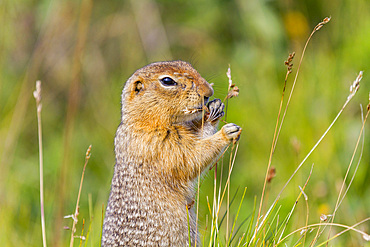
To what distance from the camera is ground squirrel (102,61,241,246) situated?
11.1ft

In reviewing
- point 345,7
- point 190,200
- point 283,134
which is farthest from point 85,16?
point 345,7

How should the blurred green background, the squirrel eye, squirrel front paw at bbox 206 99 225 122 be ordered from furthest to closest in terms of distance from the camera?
the blurred green background
the squirrel eye
squirrel front paw at bbox 206 99 225 122

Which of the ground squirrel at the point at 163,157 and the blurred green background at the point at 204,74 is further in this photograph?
the blurred green background at the point at 204,74

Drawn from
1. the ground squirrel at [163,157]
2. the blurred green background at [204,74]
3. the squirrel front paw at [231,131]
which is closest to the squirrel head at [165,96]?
the ground squirrel at [163,157]

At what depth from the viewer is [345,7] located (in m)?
6.09

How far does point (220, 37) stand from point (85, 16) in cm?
460

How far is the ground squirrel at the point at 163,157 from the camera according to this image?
338 cm

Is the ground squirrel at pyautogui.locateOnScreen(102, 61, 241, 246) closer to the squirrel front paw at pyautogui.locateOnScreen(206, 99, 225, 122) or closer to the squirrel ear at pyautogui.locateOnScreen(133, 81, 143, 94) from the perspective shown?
the squirrel front paw at pyautogui.locateOnScreen(206, 99, 225, 122)

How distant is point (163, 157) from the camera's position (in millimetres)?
3512

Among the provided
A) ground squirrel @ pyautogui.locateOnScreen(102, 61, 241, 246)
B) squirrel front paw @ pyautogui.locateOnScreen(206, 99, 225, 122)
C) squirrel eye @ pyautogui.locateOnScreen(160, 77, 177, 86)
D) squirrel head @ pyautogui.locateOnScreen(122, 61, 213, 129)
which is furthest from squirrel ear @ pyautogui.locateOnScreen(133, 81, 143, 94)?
squirrel front paw @ pyautogui.locateOnScreen(206, 99, 225, 122)

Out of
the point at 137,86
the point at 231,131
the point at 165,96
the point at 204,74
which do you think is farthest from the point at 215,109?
the point at 204,74

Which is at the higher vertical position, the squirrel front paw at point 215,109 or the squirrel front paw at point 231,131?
the squirrel front paw at point 215,109

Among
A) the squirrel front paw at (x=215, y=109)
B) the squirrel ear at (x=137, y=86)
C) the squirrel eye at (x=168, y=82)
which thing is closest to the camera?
the squirrel front paw at (x=215, y=109)

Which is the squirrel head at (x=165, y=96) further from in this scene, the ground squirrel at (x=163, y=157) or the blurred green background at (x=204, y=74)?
the blurred green background at (x=204, y=74)
